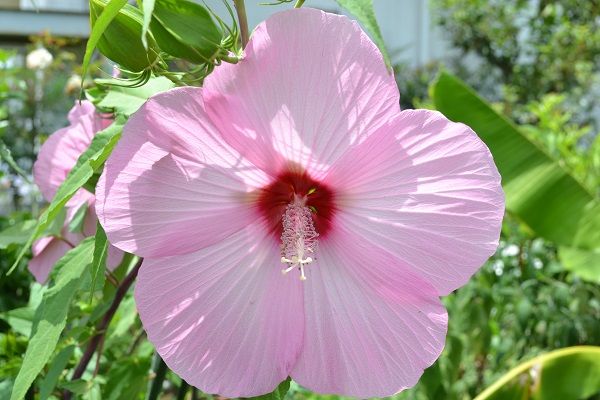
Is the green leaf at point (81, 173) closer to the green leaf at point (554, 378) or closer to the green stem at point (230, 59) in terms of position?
the green stem at point (230, 59)

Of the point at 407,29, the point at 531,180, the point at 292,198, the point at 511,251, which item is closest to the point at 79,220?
the point at 292,198

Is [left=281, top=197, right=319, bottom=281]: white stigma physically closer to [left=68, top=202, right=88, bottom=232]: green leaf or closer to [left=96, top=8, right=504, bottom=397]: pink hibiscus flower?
[left=96, top=8, right=504, bottom=397]: pink hibiscus flower

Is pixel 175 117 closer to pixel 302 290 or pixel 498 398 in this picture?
pixel 302 290

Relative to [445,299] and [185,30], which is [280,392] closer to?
[185,30]

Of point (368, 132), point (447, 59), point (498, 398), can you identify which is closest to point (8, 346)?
point (368, 132)

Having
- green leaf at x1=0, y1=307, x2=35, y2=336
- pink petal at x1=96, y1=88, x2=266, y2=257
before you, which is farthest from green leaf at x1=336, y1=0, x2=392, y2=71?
green leaf at x1=0, y1=307, x2=35, y2=336

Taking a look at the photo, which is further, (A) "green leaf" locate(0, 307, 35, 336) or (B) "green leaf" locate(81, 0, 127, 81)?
(A) "green leaf" locate(0, 307, 35, 336)

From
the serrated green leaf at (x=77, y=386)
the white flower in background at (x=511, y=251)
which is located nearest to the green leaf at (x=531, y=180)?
the white flower in background at (x=511, y=251)
